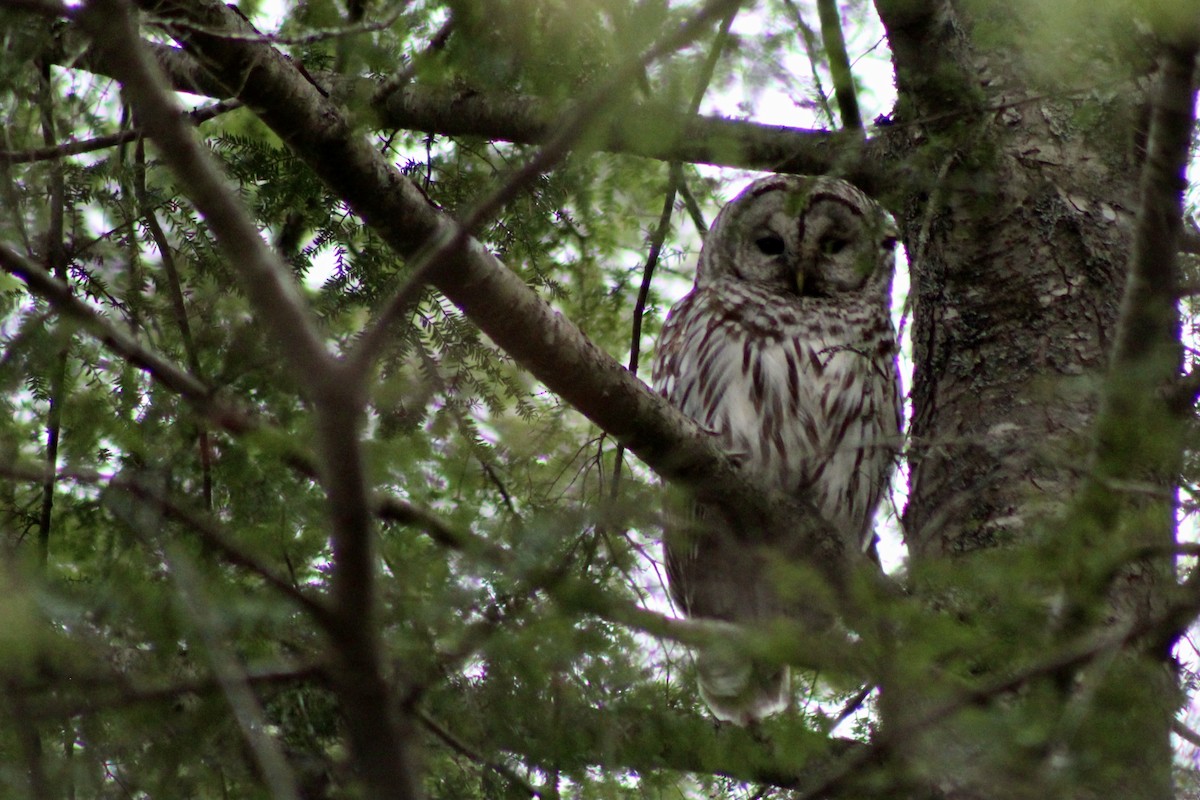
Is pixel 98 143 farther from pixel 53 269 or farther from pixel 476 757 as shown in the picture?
pixel 476 757

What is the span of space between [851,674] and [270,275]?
1114mm

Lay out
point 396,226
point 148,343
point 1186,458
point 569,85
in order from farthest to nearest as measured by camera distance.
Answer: point 148,343, point 569,85, point 396,226, point 1186,458

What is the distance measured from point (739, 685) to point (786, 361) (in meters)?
1.98

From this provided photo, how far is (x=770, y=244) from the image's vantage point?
5031mm

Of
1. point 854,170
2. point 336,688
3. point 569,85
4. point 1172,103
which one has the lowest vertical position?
point 336,688

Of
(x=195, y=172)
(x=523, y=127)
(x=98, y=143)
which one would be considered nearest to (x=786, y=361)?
(x=523, y=127)

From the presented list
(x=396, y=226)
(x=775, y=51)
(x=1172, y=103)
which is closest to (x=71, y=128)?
(x=396, y=226)

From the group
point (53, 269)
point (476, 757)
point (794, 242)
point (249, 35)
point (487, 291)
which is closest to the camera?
point (249, 35)

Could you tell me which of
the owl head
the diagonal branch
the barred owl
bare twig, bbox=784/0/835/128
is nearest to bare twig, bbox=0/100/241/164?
the diagonal branch

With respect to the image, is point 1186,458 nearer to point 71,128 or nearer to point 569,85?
point 569,85

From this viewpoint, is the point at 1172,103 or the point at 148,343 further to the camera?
the point at 148,343

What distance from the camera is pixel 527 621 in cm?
206

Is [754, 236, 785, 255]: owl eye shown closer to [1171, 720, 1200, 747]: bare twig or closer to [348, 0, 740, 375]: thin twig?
[1171, 720, 1200, 747]: bare twig

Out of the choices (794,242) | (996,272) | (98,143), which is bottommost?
(996,272)
